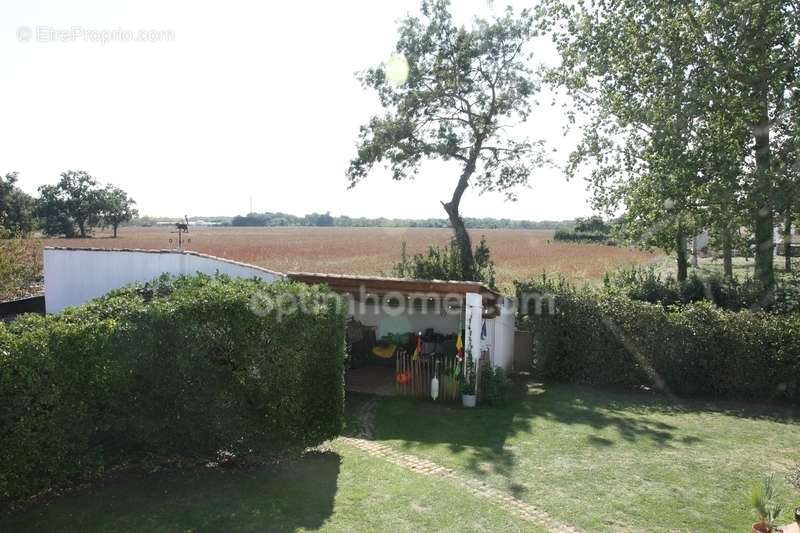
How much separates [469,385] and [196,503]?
623 centimetres

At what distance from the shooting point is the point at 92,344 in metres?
6.48

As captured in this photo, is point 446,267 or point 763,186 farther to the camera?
point 446,267

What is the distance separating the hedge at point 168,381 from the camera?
6.00 meters

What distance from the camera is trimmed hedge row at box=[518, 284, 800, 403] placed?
39.5 ft

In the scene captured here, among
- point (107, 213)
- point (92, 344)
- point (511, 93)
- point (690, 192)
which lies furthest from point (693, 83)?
A: point (107, 213)

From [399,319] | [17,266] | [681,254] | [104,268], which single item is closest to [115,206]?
[17,266]

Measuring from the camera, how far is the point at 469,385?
11.5 meters

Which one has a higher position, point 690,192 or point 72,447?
point 690,192

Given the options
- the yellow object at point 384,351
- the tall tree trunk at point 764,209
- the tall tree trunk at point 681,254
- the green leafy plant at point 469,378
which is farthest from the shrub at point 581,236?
the green leafy plant at point 469,378

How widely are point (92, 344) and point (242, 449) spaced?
2.52 m

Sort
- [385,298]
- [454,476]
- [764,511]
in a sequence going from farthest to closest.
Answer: [385,298] → [454,476] → [764,511]

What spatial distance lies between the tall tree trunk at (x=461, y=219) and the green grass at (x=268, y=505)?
16.4m

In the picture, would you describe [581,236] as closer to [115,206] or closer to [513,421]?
[115,206]

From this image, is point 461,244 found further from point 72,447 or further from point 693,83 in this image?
point 72,447
